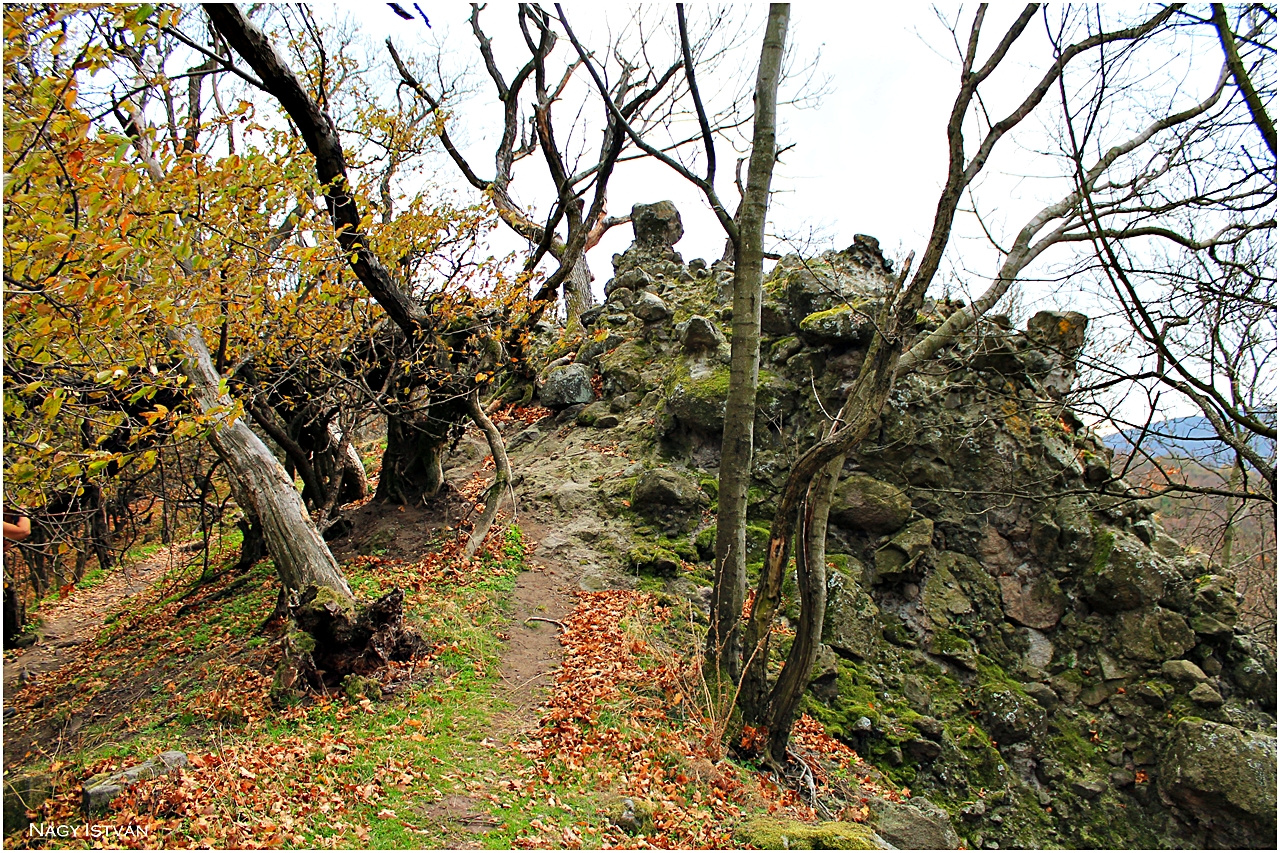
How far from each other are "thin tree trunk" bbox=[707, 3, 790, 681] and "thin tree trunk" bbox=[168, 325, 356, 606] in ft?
11.7

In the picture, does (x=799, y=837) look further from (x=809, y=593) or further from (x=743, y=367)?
(x=743, y=367)

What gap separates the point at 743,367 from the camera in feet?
20.8

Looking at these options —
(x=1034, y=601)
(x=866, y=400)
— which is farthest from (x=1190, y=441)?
(x=1034, y=601)

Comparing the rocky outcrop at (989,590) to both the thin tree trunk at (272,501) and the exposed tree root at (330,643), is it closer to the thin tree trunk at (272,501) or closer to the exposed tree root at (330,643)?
the exposed tree root at (330,643)

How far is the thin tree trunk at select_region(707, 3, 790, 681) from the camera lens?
20.3 feet

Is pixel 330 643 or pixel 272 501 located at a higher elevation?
pixel 272 501

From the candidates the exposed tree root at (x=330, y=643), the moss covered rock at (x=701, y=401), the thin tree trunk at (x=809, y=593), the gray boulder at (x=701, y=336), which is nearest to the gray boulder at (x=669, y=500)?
the moss covered rock at (x=701, y=401)

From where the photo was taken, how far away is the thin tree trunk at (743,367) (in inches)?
244

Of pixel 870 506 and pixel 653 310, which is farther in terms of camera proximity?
pixel 653 310

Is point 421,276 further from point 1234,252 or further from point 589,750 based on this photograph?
point 1234,252

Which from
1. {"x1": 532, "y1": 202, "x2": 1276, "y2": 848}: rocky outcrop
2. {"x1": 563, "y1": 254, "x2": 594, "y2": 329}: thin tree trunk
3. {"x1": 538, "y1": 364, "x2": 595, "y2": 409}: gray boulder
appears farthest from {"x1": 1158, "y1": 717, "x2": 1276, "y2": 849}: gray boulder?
{"x1": 563, "y1": 254, "x2": 594, "y2": 329}: thin tree trunk

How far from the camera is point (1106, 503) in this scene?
8844 millimetres

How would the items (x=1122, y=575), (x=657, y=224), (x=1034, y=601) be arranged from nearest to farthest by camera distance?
(x=1122, y=575) → (x=1034, y=601) → (x=657, y=224)

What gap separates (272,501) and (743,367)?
4774 millimetres
